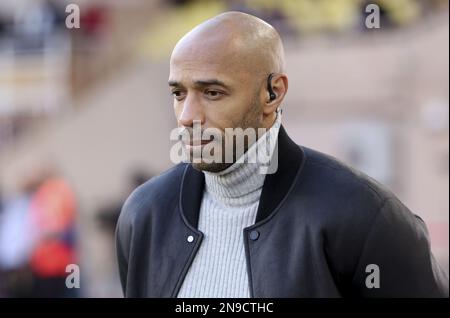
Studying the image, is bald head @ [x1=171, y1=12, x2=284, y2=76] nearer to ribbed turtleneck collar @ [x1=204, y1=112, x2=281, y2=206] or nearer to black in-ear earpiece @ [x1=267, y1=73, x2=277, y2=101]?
black in-ear earpiece @ [x1=267, y1=73, x2=277, y2=101]

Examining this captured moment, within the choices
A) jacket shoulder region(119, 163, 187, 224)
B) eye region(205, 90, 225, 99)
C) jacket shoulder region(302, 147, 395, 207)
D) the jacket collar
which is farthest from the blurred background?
eye region(205, 90, 225, 99)

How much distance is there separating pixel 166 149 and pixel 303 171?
13793mm

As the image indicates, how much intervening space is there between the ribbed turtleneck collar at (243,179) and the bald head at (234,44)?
0.24 metres

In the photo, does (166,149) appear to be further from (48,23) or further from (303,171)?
(303,171)

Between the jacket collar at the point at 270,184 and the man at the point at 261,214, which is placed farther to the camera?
the jacket collar at the point at 270,184

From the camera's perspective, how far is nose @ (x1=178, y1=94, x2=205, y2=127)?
10.6 ft

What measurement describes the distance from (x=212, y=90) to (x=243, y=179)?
0.32 m

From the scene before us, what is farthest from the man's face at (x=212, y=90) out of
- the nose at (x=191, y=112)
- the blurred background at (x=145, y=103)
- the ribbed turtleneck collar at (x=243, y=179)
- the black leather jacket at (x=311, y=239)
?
the blurred background at (x=145, y=103)

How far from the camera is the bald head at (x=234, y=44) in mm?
3209

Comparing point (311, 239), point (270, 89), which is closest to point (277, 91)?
point (270, 89)

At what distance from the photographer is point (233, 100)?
10.7 feet

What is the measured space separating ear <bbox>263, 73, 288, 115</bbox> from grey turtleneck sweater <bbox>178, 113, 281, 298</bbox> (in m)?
0.08

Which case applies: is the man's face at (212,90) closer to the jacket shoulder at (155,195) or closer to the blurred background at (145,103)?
the jacket shoulder at (155,195)

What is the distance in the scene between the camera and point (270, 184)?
3.40m
